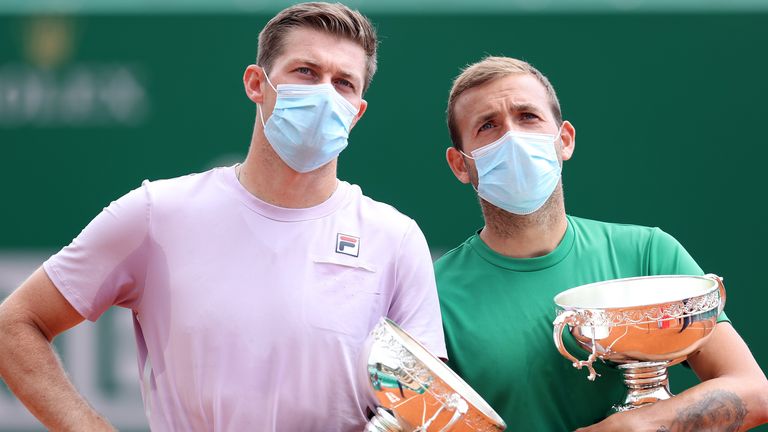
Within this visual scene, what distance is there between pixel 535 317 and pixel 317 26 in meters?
0.96

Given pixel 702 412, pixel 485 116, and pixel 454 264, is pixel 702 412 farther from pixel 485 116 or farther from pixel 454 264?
pixel 485 116

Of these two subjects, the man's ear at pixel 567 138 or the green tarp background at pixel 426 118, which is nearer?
the man's ear at pixel 567 138

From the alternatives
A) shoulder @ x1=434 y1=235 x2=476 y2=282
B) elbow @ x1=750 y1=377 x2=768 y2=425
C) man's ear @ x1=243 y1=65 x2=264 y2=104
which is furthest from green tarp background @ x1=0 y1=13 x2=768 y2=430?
elbow @ x1=750 y1=377 x2=768 y2=425

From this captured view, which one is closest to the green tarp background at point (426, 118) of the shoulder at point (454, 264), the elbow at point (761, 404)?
the shoulder at point (454, 264)

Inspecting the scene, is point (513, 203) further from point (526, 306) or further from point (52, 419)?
point (52, 419)

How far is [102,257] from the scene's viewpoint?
2631mm

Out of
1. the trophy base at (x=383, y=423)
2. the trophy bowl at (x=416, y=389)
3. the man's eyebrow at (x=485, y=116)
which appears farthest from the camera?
the man's eyebrow at (x=485, y=116)

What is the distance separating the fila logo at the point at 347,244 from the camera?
8.74 ft

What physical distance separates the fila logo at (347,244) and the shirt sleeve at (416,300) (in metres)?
0.11

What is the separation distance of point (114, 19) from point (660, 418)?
3216 millimetres

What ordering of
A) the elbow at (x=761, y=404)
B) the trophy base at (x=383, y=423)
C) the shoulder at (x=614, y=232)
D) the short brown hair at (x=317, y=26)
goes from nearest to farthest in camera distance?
the trophy base at (x=383, y=423) < the elbow at (x=761, y=404) < the short brown hair at (x=317, y=26) < the shoulder at (x=614, y=232)

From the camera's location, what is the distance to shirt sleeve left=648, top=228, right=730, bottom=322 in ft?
9.38

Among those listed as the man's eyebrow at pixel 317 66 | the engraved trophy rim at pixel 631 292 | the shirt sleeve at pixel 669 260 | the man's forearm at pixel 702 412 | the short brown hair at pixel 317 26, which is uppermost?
the short brown hair at pixel 317 26

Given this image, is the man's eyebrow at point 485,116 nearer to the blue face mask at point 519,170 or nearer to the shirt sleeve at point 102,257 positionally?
the blue face mask at point 519,170
